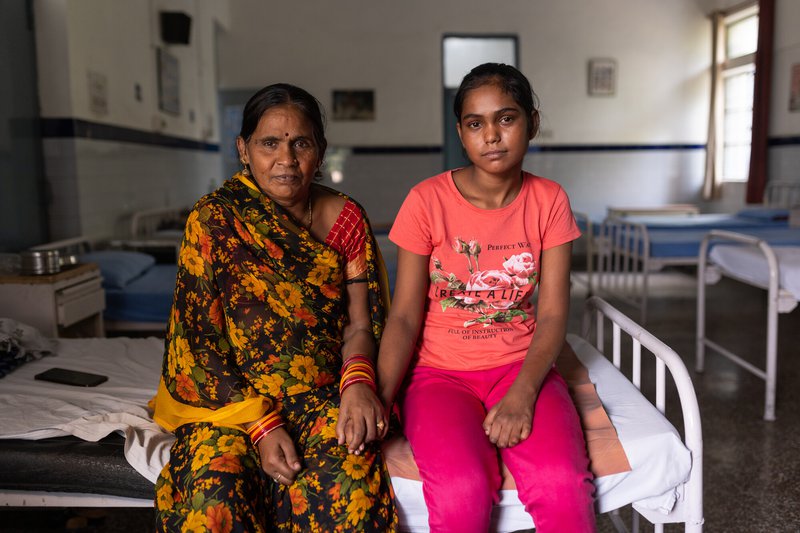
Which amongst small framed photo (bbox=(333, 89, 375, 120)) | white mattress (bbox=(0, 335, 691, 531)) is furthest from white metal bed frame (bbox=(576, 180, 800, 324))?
small framed photo (bbox=(333, 89, 375, 120))

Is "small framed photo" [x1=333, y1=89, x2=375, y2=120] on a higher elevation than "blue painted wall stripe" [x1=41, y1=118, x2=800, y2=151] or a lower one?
higher

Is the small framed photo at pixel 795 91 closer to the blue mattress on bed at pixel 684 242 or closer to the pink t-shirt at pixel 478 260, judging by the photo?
the blue mattress on bed at pixel 684 242

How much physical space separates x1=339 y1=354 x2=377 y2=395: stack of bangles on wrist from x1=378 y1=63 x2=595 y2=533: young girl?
51 mm

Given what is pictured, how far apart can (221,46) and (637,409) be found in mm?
7702

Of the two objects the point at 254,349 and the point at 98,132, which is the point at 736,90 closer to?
the point at 98,132

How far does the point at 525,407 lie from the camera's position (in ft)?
5.25

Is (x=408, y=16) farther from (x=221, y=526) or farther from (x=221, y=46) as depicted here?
(x=221, y=526)

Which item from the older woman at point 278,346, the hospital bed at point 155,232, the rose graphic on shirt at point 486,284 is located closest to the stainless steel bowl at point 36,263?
the hospital bed at point 155,232

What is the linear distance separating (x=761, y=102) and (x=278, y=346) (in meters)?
7.25

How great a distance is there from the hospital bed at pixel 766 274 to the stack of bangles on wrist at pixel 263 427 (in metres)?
2.63

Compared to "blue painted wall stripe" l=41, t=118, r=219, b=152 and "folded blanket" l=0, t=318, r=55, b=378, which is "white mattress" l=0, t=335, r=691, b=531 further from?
"blue painted wall stripe" l=41, t=118, r=219, b=152

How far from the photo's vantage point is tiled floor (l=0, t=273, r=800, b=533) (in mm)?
2395

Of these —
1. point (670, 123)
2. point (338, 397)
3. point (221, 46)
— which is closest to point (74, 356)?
point (338, 397)

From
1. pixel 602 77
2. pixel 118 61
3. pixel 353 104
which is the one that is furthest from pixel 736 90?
pixel 118 61
